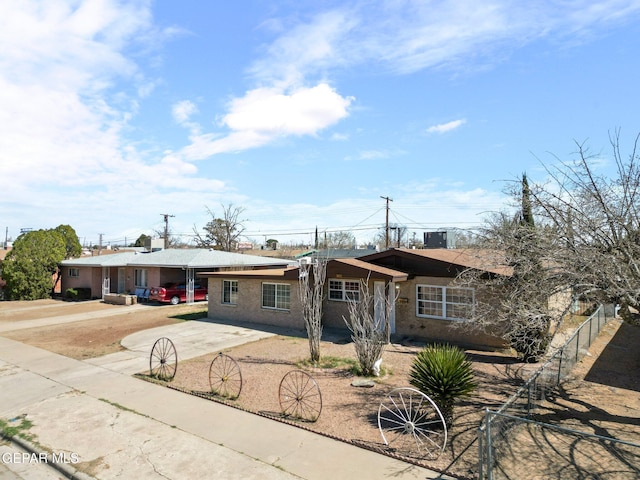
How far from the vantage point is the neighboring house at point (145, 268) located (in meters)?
27.8

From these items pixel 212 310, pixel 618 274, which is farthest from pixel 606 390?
pixel 212 310

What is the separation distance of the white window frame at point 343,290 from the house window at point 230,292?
5717mm

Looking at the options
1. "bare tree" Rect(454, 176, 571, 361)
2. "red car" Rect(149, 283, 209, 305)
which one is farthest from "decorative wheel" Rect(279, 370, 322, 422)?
"red car" Rect(149, 283, 209, 305)

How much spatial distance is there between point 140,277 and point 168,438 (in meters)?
25.8

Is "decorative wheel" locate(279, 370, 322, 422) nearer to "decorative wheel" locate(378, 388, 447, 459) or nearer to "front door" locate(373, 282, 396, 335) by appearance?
"decorative wheel" locate(378, 388, 447, 459)

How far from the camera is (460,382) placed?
726cm

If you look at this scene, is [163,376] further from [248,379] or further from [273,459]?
[273,459]

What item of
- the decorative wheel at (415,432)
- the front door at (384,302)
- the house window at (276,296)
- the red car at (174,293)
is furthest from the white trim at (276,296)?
the decorative wheel at (415,432)

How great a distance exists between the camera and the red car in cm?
2702

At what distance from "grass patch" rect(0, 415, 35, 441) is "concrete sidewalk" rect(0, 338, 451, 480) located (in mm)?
128

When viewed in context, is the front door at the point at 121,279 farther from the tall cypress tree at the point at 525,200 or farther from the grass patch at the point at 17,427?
the tall cypress tree at the point at 525,200

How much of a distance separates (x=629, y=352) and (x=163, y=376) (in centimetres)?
1526

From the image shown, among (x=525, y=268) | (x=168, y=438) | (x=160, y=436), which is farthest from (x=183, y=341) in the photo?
(x=525, y=268)

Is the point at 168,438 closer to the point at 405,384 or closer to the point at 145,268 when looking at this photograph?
the point at 405,384
